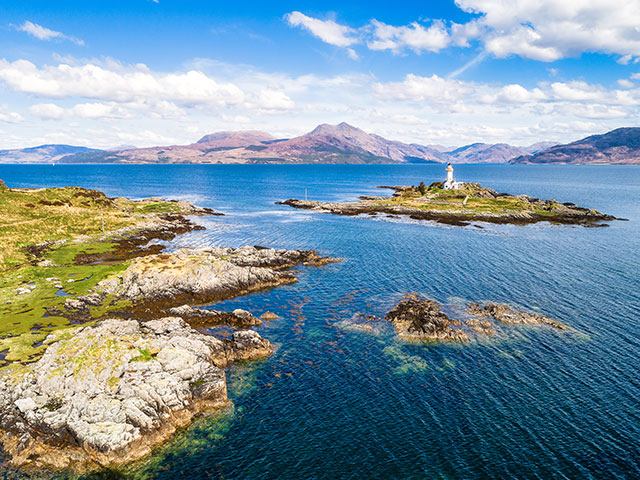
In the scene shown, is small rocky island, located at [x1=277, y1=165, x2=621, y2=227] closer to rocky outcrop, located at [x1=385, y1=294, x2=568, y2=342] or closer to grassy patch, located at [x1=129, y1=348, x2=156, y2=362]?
rocky outcrop, located at [x1=385, y1=294, x2=568, y2=342]

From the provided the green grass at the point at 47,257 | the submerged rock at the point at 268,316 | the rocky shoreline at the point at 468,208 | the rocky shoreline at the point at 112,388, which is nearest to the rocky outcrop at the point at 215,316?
the rocky shoreline at the point at 112,388

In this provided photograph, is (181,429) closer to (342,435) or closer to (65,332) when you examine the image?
(342,435)

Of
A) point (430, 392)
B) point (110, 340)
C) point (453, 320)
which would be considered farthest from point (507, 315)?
point (110, 340)

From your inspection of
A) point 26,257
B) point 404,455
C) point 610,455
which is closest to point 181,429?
point 404,455

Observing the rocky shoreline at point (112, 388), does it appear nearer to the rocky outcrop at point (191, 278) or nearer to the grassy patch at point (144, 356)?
the grassy patch at point (144, 356)

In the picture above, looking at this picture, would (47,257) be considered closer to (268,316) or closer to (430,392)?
(268,316)

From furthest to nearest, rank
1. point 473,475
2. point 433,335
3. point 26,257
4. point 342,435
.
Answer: point 26,257 < point 433,335 < point 342,435 < point 473,475

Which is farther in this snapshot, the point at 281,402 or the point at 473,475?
the point at 281,402
